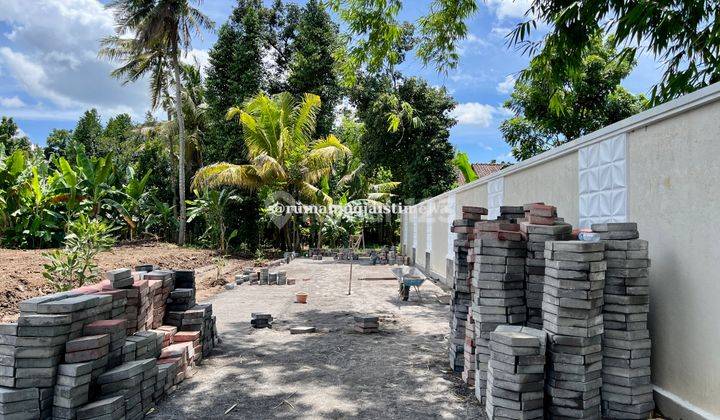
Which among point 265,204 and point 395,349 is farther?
point 265,204

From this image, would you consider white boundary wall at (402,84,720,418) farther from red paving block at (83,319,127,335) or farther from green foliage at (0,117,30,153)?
green foliage at (0,117,30,153)

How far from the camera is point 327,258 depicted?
21984mm

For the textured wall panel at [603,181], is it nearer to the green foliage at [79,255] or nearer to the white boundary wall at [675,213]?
the white boundary wall at [675,213]

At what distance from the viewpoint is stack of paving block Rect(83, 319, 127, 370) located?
408 centimetres

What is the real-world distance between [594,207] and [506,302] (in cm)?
184

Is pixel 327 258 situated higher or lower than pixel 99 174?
lower

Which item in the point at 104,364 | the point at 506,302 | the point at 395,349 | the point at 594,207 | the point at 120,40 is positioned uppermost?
the point at 120,40

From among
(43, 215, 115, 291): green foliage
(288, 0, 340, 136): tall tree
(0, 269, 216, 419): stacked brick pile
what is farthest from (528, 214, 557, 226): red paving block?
(288, 0, 340, 136): tall tree

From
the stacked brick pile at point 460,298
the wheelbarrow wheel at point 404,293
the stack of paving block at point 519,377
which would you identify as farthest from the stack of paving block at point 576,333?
the wheelbarrow wheel at point 404,293

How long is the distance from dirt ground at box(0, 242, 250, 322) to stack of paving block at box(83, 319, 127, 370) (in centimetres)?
516

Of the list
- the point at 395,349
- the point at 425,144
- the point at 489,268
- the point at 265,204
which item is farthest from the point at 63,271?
the point at 425,144

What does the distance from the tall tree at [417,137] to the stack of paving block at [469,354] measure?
18864mm

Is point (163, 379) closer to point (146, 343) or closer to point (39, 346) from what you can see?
point (146, 343)

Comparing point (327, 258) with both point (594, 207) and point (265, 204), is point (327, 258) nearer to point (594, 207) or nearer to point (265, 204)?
point (265, 204)
